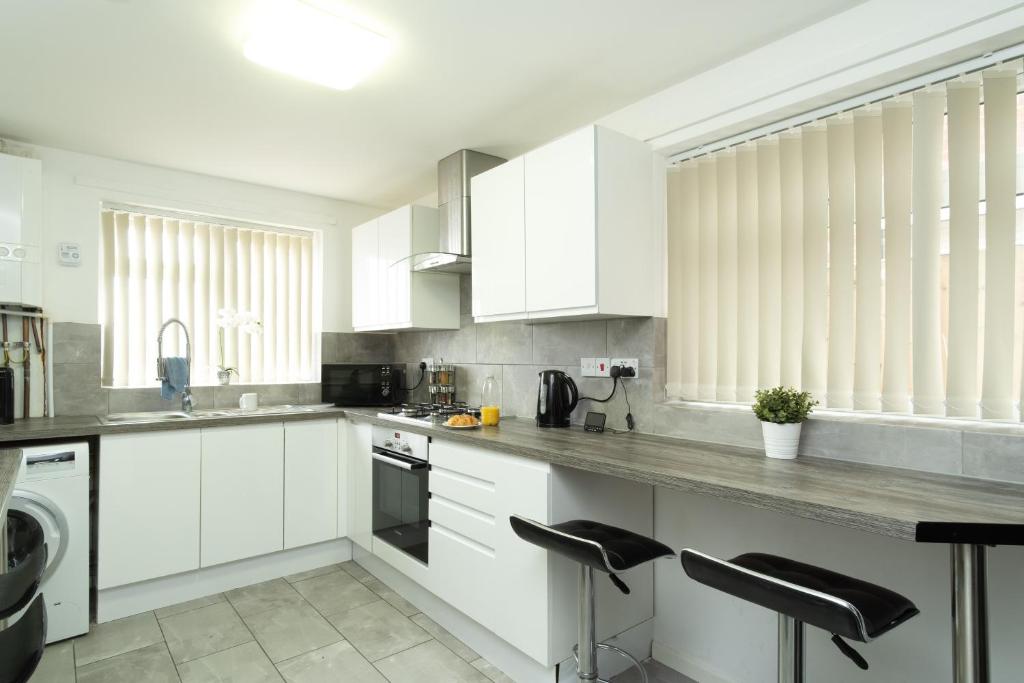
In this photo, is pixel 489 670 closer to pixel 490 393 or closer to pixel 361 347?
pixel 490 393

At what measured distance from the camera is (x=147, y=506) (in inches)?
107

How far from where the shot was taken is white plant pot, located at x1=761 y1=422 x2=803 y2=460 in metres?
1.82

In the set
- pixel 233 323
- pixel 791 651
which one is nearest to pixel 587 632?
pixel 791 651

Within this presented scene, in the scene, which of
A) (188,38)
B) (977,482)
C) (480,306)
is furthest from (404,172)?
(977,482)

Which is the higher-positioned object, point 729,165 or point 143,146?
point 143,146

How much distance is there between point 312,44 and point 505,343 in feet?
5.84

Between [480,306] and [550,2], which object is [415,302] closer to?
[480,306]

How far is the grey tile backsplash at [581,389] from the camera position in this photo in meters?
1.58

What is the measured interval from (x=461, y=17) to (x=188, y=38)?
3.32 ft

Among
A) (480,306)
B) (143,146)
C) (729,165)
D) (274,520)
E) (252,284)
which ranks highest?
(143,146)

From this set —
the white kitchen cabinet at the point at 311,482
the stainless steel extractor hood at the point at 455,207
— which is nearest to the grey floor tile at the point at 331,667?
the white kitchen cabinet at the point at 311,482

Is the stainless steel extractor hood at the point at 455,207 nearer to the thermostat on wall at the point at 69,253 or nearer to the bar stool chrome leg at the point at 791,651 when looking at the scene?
the thermostat on wall at the point at 69,253

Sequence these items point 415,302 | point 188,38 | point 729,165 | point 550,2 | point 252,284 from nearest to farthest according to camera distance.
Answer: point 550,2, point 188,38, point 729,165, point 415,302, point 252,284

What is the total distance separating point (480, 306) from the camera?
270 cm
